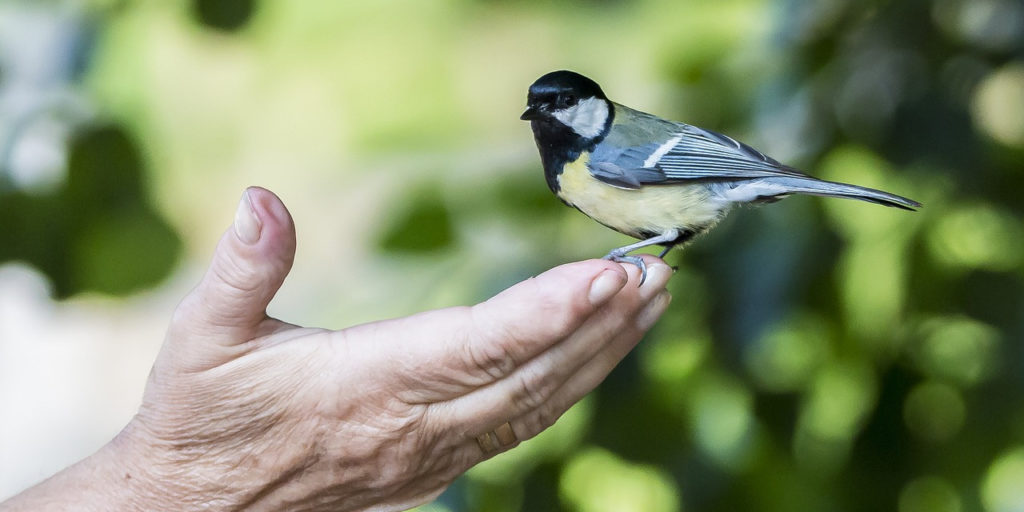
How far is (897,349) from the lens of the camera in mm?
1271

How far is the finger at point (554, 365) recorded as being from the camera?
2.56ft

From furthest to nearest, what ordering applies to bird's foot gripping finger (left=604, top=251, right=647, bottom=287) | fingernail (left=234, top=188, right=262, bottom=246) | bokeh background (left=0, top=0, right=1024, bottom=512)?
bokeh background (left=0, top=0, right=1024, bottom=512) < bird's foot gripping finger (left=604, top=251, right=647, bottom=287) < fingernail (left=234, top=188, right=262, bottom=246)

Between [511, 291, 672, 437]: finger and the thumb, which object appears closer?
the thumb

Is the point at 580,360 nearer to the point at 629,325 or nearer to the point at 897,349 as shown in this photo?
the point at 629,325

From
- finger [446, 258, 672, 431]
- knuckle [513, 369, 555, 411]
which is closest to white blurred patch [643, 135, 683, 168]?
finger [446, 258, 672, 431]

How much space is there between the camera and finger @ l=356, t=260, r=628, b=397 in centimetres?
70

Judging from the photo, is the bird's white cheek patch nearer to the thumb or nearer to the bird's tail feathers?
the bird's tail feathers

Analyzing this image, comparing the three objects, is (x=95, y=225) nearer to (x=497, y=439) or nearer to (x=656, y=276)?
(x=497, y=439)

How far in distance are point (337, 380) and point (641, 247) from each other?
1.02 ft

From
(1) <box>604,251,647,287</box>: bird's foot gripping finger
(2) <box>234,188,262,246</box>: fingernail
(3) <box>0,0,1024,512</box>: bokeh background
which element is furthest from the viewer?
(3) <box>0,0,1024,512</box>: bokeh background

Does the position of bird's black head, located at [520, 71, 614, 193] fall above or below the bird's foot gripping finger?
above

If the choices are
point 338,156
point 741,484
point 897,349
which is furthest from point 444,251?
point 897,349

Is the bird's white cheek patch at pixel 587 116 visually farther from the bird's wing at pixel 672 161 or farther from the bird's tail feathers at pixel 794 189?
the bird's tail feathers at pixel 794 189

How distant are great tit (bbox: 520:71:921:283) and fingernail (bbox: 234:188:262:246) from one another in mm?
301
